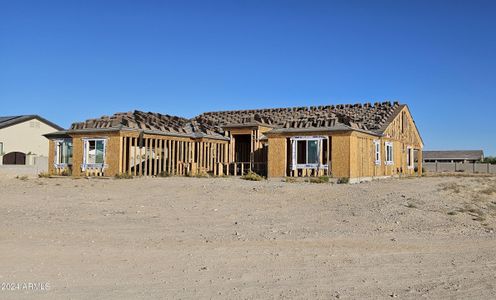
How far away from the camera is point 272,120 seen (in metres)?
31.3

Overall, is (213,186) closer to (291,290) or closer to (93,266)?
(93,266)

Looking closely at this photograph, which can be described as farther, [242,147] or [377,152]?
[242,147]

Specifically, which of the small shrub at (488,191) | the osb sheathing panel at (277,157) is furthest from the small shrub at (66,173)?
the small shrub at (488,191)

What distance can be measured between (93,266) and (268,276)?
2.59 metres

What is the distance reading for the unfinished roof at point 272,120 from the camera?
80.5ft

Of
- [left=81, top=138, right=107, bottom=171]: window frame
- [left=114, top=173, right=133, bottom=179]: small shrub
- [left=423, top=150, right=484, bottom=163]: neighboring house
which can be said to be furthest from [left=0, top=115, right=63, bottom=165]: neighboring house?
[left=423, top=150, right=484, bottom=163]: neighboring house

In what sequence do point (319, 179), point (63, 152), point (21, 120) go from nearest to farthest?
1. point (319, 179)
2. point (63, 152)
3. point (21, 120)

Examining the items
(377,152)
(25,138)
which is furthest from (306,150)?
(25,138)

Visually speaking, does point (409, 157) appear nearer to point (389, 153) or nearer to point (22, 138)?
point (389, 153)

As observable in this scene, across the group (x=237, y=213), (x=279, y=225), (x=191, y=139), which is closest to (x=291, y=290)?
→ (x=279, y=225)

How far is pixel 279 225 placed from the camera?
36.3ft

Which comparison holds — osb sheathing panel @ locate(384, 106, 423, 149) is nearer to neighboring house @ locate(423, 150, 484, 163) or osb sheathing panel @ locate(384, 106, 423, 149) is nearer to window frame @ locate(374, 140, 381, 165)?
window frame @ locate(374, 140, 381, 165)

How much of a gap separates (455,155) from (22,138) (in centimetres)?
5878

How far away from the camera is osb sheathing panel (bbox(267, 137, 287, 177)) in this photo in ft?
80.9
